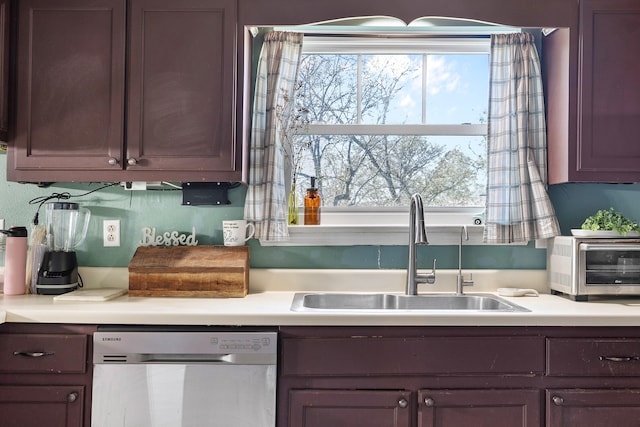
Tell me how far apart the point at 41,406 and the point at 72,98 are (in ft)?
3.86

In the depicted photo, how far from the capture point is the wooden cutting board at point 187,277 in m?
2.01

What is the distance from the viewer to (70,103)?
1.93 meters

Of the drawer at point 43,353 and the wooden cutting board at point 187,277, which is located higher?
the wooden cutting board at point 187,277

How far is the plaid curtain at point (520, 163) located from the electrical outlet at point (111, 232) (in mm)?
1741

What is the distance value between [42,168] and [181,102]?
0.63 m

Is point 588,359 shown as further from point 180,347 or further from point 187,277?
point 187,277

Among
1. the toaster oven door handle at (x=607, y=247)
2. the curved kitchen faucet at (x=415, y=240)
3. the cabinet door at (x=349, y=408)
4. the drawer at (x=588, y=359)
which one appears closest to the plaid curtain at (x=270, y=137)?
the curved kitchen faucet at (x=415, y=240)

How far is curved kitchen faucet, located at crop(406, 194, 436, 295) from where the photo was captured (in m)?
2.05

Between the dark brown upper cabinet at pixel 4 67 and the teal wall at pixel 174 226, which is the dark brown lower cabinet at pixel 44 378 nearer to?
the teal wall at pixel 174 226

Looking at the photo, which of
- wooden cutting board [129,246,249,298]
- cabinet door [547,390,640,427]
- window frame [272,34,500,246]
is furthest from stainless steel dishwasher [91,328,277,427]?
cabinet door [547,390,640,427]

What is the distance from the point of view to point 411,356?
5.44ft

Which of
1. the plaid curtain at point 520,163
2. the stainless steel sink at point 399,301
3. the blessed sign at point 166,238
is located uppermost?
the plaid curtain at point 520,163

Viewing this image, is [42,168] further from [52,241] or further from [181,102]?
[181,102]

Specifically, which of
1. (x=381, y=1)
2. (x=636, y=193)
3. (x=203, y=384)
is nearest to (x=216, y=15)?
(x=381, y=1)
